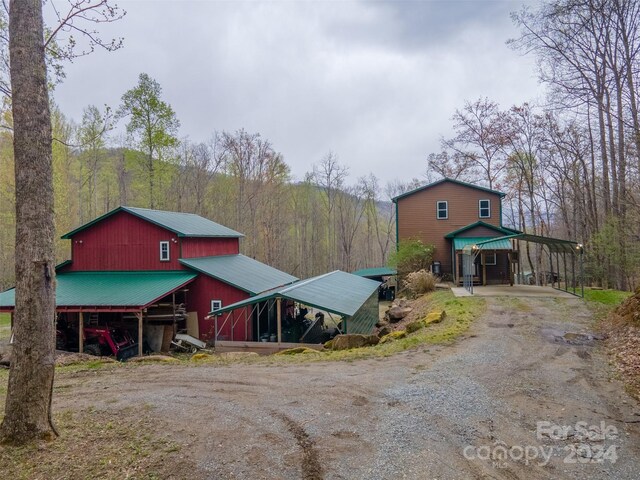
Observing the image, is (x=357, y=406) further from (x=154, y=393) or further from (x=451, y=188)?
(x=451, y=188)

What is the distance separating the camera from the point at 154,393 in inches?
263

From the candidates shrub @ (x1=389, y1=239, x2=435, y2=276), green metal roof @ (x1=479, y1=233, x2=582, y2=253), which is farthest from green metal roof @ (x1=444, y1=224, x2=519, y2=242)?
green metal roof @ (x1=479, y1=233, x2=582, y2=253)

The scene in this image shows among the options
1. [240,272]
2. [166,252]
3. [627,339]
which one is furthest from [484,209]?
[166,252]

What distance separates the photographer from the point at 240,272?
67.5ft

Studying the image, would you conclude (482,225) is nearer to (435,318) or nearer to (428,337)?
(435,318)

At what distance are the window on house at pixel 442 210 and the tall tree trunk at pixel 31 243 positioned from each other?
22.0 metres

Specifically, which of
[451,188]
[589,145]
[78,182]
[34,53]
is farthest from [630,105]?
[78,182]

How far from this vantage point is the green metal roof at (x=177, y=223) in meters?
19.1

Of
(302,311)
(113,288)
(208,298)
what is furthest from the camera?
(302,311)

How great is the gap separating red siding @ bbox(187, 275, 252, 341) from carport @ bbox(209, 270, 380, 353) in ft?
0.64

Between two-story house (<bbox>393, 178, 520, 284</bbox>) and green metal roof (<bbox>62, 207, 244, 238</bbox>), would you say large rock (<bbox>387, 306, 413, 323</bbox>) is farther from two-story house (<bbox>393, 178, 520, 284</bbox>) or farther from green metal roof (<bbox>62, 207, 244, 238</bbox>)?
green metal roof (<bbox>62, 207, 244, 238</bbox>)

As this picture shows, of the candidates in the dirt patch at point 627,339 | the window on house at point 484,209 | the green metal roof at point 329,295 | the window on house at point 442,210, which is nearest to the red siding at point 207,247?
the green metal roof at point 329,295

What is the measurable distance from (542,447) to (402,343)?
5.69 metres

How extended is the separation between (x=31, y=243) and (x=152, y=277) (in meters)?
15.1
